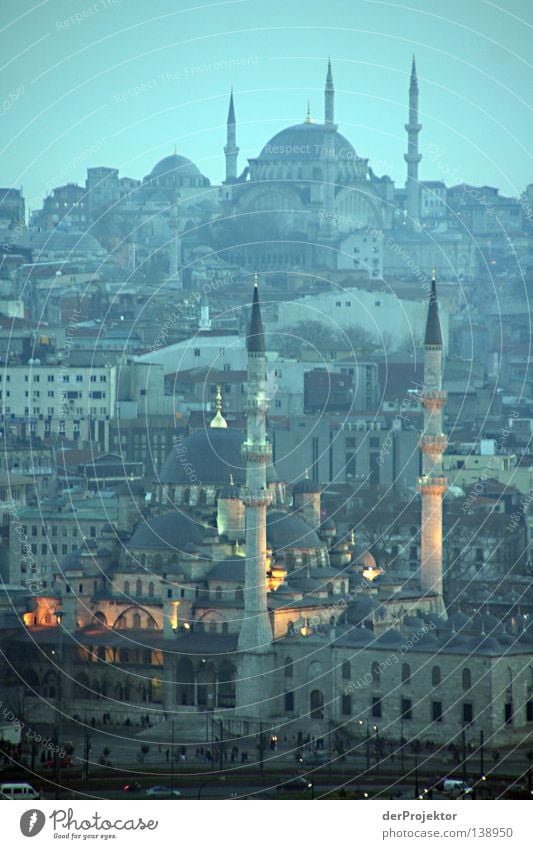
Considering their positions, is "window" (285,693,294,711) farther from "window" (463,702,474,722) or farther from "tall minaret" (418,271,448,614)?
"tall minaret" (418,271,448,614)

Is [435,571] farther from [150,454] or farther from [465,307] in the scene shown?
[465,307]

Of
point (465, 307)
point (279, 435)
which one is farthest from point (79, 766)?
point (465, 307)

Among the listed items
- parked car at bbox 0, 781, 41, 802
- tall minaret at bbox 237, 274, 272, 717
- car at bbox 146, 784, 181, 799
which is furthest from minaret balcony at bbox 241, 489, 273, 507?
parked car at bbox 0, 781, 41, 802

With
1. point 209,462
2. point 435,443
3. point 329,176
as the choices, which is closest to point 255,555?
point 435,443

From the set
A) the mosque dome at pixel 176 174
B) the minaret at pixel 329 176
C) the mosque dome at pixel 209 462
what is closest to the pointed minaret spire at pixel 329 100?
the minaret at pixel 329 176

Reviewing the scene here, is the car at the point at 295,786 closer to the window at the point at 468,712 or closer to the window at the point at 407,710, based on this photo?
the window at the point at 468,712

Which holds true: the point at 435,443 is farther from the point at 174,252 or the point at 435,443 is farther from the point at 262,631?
the point at 174,252
